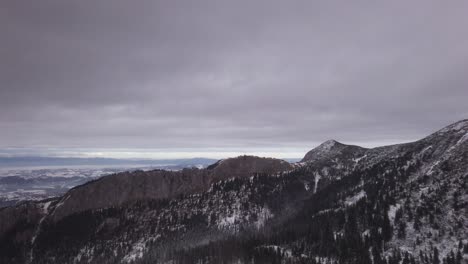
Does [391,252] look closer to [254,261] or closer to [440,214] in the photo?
[440,214]

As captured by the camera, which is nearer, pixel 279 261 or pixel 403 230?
pixel 279 261

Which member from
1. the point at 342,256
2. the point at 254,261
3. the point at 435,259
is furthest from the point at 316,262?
the point at 435,259

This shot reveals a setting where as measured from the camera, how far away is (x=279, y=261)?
18375 centimetres

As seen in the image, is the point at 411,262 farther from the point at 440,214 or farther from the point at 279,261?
the point at 279,261

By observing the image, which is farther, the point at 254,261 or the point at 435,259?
the point at 254,261

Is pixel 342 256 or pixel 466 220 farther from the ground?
pixel 466 220

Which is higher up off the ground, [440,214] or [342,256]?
[440,214]

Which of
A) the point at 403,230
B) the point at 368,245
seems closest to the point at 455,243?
the point at 403,230

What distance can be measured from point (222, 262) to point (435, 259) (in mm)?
111216

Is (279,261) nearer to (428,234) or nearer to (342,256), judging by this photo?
(342,256)

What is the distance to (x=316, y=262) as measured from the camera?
592 ft

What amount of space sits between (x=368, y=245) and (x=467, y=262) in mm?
47747

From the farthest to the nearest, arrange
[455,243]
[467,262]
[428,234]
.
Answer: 1. [428,234]
2. [455,243]
3. [467,262]

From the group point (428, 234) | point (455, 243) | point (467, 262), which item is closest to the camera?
point (467, 262)
